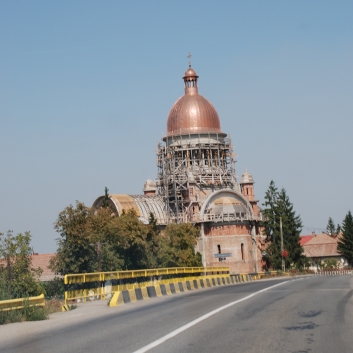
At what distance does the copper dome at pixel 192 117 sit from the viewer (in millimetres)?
91250

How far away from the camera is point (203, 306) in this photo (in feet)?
67.5

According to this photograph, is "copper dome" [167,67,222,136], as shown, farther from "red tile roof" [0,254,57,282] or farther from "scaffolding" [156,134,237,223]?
"red tile roof" [0,254,57,282]

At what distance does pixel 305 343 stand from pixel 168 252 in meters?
59.3

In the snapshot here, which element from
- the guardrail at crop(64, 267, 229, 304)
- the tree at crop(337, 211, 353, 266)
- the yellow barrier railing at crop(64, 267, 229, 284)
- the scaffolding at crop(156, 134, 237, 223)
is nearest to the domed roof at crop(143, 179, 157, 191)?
the scaffolding at crop(156, 134, 237, 223)

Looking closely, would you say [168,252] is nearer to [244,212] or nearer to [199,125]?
[244,212]

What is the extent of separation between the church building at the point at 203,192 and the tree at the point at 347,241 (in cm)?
2074

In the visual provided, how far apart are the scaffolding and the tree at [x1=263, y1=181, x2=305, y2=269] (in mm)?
8520

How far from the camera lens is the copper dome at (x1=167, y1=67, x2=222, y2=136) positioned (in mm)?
91250

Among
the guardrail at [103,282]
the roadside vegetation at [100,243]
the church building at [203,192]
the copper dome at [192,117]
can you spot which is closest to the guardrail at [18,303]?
the guardrail at [103,282]

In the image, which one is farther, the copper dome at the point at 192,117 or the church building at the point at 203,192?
the copper dome at the point at 192,117

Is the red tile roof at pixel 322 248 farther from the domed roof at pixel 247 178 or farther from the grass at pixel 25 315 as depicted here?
the grass at pixel 25 315

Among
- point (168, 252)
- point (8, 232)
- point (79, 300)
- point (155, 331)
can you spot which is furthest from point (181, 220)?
point (155, 331)

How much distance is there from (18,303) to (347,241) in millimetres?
93110

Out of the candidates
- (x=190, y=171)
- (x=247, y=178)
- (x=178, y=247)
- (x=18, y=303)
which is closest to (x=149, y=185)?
(x=190, y=171)
